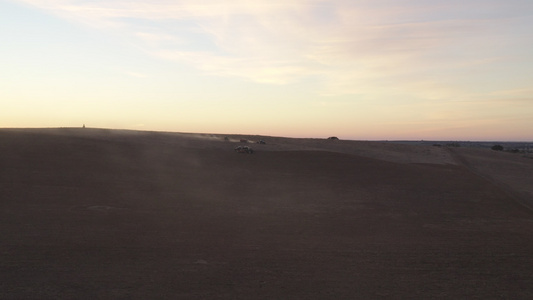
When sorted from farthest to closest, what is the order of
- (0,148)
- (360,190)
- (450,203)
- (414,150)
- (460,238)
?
1. (414,150)
2. (0,148)
3. (360,190)
4. (450,203)
5. (460,238)

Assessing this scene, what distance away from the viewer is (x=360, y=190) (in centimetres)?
2502

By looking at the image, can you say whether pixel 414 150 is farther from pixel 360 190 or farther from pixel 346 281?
pixel 346 281

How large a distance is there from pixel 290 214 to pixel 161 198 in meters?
5.66

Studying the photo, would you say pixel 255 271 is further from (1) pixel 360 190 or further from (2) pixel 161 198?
(1) pixel 360 190

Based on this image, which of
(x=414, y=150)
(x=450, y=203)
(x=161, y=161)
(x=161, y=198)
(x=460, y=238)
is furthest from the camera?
(x=414, y=150)

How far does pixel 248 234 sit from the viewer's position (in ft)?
48.0

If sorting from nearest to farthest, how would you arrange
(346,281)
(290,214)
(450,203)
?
(346,281) < (290,214) < (450,203)

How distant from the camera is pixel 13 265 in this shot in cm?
1045

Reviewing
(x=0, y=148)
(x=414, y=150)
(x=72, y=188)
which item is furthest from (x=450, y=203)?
(x=414, y=150)

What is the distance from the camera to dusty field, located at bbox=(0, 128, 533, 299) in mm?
9867

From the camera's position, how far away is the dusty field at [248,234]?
987 cm

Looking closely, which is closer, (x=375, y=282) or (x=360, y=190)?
(x=375, y=282)

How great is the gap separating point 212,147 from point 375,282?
37312 mm

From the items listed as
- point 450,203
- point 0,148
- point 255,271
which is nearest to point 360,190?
point 450,203
